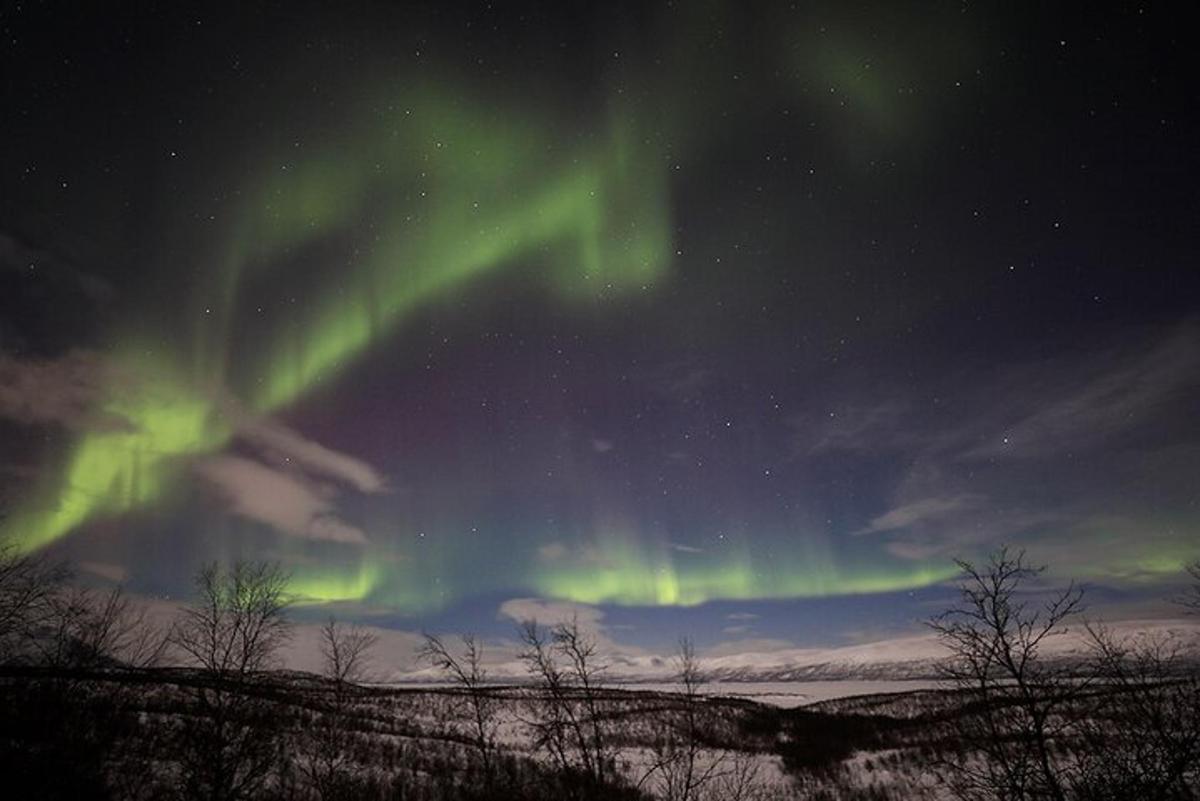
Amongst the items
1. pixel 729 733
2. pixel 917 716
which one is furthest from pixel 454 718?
pixel 917 716

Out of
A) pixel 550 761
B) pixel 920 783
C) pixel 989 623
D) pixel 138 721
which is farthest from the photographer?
pixel 550 761

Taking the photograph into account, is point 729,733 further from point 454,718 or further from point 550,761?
point 454,718

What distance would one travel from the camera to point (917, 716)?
221 feet

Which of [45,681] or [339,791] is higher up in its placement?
[45,681]

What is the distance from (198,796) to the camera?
671 inches

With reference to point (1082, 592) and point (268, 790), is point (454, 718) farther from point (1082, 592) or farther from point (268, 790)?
point (1082, 592)

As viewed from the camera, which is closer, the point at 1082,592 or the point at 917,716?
the point at 1082,592

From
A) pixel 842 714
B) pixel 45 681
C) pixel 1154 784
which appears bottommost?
pixel 842 714

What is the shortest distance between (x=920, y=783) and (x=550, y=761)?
2377 cm

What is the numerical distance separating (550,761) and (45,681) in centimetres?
2963

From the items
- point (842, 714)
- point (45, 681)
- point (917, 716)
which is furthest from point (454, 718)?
point (917, 716)

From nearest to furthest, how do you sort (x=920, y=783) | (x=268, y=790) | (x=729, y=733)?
(x=268, y=790)
(x=920, y=783)
(x=729, y=733)

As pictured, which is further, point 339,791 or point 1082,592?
point 339,791

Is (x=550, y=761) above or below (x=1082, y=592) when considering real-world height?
below
